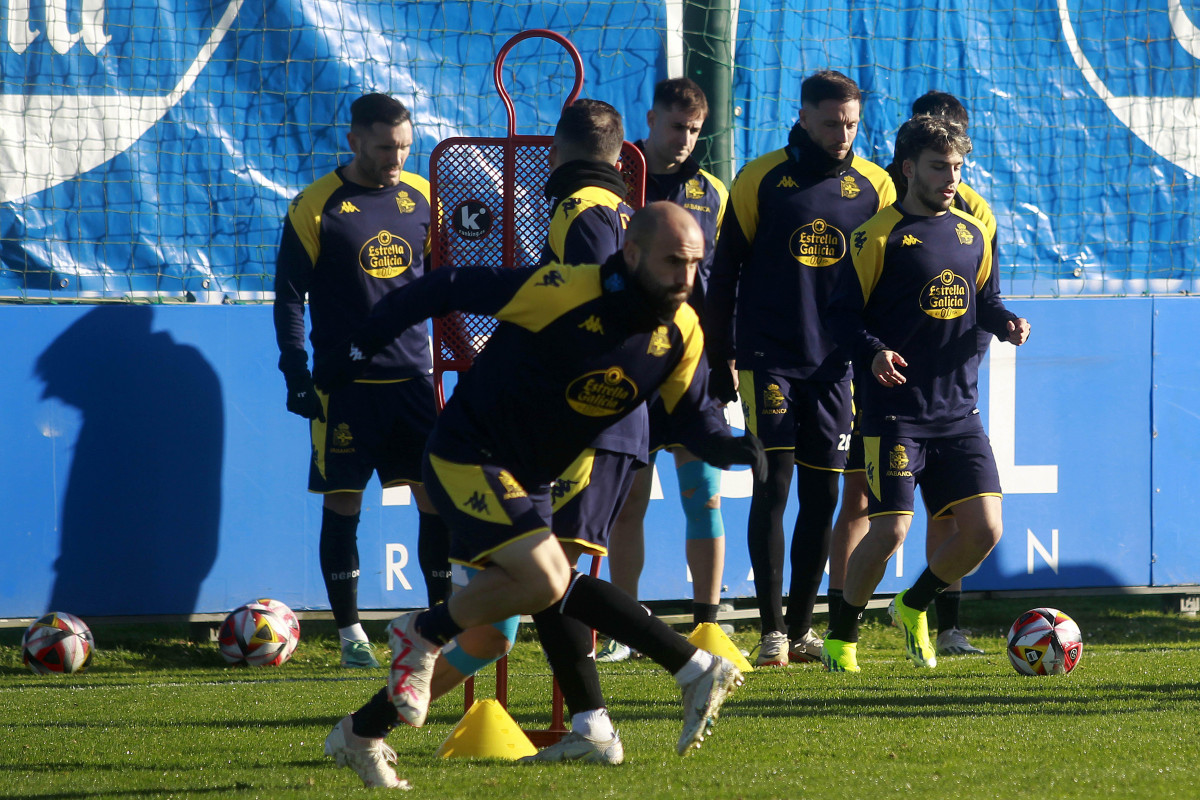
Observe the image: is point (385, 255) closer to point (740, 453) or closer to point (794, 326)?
point (794, 326)

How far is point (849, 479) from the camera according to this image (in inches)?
231

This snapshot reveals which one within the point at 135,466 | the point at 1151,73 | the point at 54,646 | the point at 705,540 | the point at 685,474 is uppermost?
the point at 1151,73

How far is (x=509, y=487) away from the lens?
336 cm

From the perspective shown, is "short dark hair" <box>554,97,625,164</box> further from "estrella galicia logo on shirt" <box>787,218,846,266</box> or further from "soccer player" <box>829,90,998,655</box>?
"soccer player" <box>829,90,998,655</box>

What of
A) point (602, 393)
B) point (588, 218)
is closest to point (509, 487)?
point (602, 393)

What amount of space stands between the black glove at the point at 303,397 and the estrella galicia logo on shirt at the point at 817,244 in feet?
6.55

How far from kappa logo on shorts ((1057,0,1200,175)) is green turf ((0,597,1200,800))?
3321mm

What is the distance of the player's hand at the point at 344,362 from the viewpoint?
332 centimetres

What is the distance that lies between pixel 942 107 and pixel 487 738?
11.8ft

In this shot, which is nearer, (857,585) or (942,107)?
(857,585)

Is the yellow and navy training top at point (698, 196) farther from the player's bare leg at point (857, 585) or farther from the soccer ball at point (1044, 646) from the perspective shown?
the soccer ball at point (1044, 646)

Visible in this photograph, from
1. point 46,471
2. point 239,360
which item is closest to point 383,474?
point 239,360

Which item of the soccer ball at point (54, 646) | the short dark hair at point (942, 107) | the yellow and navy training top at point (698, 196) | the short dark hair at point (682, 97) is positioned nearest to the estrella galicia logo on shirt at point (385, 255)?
the yellow and navy training top at point (698, 196)

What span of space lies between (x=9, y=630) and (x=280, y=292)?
8.00ft
